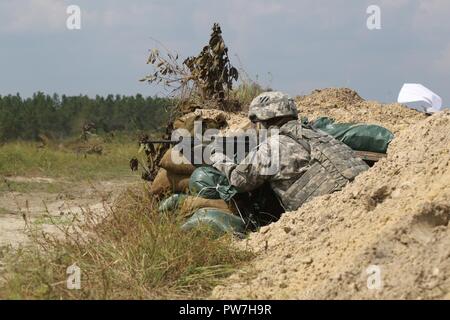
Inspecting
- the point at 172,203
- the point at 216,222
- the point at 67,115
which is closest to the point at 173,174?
the point at 172,203

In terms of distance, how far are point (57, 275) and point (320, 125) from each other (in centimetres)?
314

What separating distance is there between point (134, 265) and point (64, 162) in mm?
11520

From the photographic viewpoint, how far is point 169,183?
22.1 ft

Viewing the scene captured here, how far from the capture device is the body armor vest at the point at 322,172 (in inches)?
223

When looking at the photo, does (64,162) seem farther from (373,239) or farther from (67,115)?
(373,239)

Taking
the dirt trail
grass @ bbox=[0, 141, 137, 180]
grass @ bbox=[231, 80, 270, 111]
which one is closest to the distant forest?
grass @ bbox=[0, 141, 137, 180]

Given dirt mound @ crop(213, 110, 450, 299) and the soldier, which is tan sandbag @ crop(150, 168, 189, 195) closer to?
the soldier

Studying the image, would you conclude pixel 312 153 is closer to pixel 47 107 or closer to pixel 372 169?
pixel 372 169

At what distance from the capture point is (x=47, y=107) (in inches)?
1040

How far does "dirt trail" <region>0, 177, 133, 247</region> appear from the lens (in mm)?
7452

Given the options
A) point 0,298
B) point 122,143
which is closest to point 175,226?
point 0,298

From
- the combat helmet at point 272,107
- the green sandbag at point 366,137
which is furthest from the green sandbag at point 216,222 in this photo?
the green sandbag at point 366,137

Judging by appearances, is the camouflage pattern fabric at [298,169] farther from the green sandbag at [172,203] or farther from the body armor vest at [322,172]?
the green sandbag at [172,203]

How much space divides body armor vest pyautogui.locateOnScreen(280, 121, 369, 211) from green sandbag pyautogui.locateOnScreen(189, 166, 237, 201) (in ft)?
1.57
